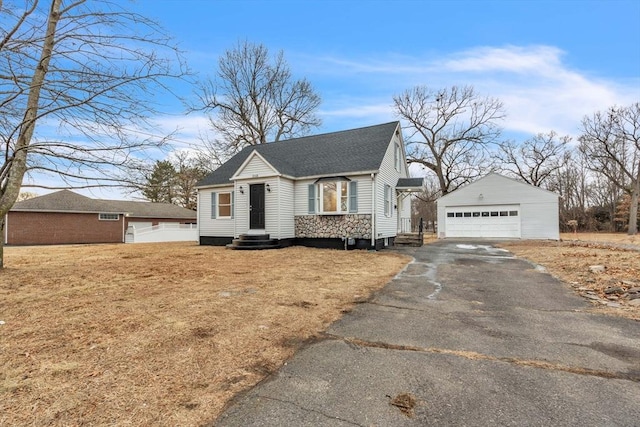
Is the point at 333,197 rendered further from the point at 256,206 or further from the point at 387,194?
the point at 256,206

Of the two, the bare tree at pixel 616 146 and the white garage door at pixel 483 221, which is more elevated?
the bare tree at pixel 616 146

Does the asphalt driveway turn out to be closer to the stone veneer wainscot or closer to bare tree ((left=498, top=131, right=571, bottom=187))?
the stone veneer wainscot

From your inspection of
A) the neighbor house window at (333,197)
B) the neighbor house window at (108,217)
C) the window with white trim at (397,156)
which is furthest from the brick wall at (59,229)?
the window with white trim at (397,156)

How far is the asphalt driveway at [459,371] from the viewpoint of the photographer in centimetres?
210

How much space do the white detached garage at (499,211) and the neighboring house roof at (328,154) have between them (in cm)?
952

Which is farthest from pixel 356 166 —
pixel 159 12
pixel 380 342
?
pixel 380 342

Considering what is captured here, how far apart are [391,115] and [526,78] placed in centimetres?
1688

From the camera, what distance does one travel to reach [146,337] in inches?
129

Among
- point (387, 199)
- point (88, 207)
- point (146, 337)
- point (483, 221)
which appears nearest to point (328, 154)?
point (387, 199)

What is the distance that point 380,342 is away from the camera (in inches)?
133

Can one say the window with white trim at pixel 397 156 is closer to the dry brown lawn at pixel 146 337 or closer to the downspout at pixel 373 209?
the downspout at pixel 373 209

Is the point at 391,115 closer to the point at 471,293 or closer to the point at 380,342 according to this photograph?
the point at 471,293

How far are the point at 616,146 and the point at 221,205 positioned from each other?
3576cm

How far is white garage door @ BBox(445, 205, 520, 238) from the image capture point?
20500 mm
